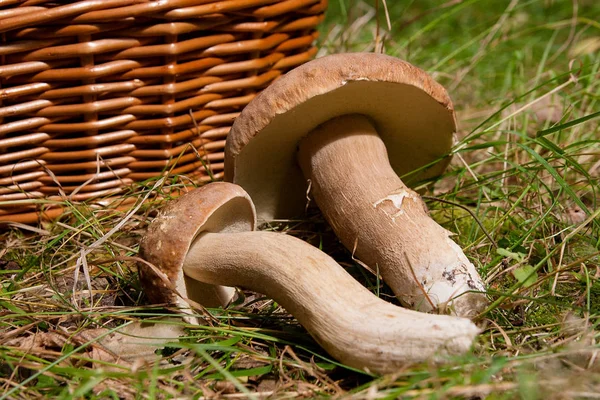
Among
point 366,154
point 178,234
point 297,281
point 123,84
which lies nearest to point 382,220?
point 366,154

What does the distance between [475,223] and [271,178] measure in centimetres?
72

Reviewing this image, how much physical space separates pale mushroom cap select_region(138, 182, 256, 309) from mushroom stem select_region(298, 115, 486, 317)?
0.30 meters

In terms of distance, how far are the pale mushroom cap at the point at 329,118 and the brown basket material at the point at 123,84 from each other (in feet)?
1.00

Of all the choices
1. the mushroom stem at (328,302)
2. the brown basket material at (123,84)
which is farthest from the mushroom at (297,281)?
the brown basket material at (123,84)

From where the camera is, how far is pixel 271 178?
2131 millimetres

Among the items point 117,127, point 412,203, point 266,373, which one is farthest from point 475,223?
point 117,127

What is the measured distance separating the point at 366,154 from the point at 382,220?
246 millimetres

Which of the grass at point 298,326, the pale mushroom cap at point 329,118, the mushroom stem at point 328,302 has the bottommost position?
the grass at point 298,326

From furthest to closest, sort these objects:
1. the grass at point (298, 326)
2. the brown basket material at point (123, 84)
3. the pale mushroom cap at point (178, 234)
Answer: the brown basket material at point (123, 84)
the pale mushroom cap at point (178, 234)
the grass at point (298, 326)

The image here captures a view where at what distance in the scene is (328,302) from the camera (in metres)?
1.49

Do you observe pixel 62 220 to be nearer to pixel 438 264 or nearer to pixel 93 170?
pixel 93 170

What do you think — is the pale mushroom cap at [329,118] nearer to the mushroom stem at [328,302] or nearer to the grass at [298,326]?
the grass at [298,326]

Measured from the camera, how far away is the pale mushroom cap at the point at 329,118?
168 centimetres

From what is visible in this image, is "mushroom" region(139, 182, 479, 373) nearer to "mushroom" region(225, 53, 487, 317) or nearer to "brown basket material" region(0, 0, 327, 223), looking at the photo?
"mushroom" region(225, 53, 487, 317)
